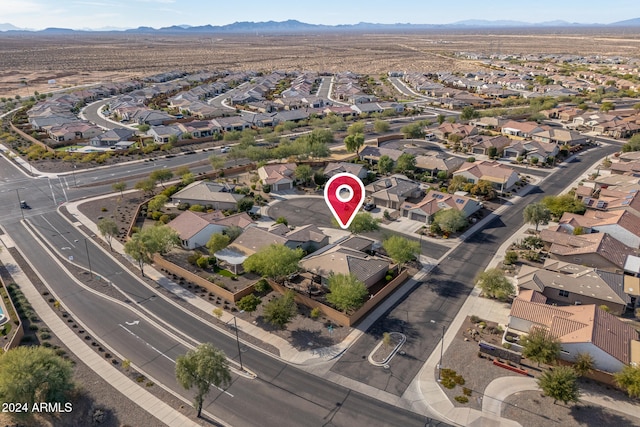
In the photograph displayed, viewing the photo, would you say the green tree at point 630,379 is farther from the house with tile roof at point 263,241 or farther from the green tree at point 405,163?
the green tree at point 405,163

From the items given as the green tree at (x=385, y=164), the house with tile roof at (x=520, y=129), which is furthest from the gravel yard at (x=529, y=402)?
the house with tile roof at (x=520, y=129)

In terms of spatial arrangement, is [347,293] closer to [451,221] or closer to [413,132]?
[451,221]

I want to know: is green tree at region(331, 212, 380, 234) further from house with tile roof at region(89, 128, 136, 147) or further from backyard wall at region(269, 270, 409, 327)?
house with tile roof at region(89, 128, 136, 147)

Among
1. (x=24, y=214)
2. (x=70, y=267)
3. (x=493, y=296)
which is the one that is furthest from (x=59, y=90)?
(x=493, y=296)

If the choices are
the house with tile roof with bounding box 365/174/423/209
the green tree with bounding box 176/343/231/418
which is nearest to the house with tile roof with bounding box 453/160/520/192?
the house with tile roof with bounding box 365/174/423/209

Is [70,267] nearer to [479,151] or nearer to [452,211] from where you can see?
[452,211]

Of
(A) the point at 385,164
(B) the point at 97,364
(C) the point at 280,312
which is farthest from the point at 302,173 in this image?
(B) the point at 97,364
